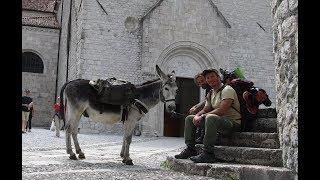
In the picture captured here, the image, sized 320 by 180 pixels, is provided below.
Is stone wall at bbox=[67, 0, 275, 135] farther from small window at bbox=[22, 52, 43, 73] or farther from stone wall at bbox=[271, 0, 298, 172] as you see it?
stone wall at bbox=[271, 0, 298, 172]

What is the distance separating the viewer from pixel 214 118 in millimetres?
4766

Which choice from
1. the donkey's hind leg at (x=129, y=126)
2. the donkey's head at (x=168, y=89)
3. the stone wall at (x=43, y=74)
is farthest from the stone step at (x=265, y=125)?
the stone wall at (x=43, y=74)

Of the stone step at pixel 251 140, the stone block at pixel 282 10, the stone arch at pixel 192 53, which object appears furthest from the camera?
the stone arch at pixel 192 53

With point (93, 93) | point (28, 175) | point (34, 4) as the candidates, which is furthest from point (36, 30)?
point (28, 175)

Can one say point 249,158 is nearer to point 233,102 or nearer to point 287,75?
point 233,102

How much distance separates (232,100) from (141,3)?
1261 centimetres

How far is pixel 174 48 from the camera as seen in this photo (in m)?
16.6

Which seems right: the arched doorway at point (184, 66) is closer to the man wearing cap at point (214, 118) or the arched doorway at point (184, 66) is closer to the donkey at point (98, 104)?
the donkey at point (98, 104)

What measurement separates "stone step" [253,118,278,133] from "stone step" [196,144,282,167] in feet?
2.10

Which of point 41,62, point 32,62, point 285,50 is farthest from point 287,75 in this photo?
point 32,62

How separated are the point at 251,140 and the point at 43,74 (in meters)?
18.0

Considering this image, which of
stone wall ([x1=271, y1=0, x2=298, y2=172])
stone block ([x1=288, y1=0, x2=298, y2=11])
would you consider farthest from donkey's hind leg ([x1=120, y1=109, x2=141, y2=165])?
stone block ([x1=288, y1=0, x2=298, y2=11])

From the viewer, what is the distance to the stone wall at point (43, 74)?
20.6 m
